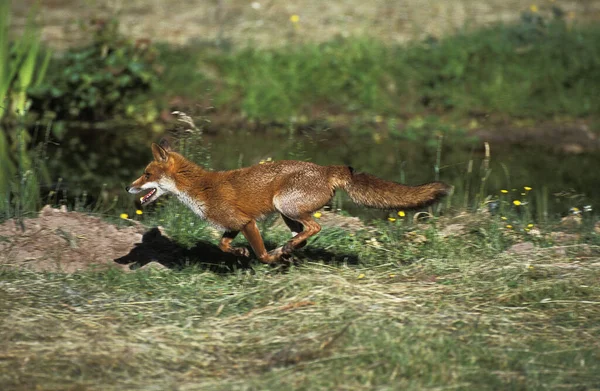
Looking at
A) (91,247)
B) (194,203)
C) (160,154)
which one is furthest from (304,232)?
(91,247)

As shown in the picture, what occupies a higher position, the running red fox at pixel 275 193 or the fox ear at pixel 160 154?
the fox ear at pixel 160 154

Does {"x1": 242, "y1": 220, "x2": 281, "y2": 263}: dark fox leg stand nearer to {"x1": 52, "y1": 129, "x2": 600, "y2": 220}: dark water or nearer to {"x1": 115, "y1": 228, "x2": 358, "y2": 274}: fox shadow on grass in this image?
{"x1": 115, "y1": 228, "x2": 358, "y2": 274}: fox shadow on grass

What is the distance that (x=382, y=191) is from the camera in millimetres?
6820

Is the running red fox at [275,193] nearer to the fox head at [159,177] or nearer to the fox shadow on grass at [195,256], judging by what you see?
the fox head at [159,177]

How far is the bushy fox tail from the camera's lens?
673cm

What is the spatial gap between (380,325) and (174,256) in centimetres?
226

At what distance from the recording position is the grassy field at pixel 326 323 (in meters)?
5.19

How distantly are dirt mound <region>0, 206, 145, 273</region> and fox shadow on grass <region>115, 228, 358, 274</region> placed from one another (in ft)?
0.34

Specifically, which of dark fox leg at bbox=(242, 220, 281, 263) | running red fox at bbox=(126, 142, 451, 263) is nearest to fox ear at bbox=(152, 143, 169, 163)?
running red fox at bbox=(126, 142, 451, 263)

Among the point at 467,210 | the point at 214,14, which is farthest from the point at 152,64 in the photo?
the point at 467,210

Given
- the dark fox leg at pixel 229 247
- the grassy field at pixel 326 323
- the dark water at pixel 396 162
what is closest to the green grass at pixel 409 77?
the dark water at pixel 396 162

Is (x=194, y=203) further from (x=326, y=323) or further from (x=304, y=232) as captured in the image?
(x=326, y=323)

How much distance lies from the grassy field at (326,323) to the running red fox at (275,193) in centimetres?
34

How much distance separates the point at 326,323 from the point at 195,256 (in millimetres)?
1960
